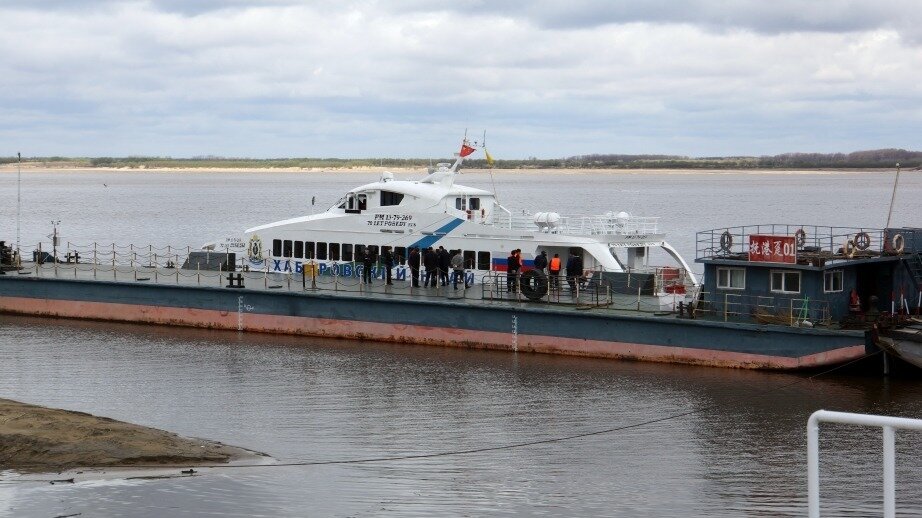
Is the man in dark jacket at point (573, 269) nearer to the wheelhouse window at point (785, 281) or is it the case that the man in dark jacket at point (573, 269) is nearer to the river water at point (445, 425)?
the river water at point (445, 425)

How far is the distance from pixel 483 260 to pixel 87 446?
46.3ft

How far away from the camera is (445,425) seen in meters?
19.8

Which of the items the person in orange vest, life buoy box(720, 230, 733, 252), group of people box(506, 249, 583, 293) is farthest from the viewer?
group of people box(506, 249, 583, 293)

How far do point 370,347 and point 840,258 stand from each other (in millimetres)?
10425

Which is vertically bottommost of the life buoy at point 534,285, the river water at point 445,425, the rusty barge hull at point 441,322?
the river water at point 445,425

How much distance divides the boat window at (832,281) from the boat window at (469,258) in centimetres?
867

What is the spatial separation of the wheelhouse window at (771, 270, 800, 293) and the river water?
1.79 m

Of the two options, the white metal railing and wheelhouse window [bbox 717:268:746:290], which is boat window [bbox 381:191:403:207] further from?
the white metal railing

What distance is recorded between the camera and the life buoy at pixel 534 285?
26672 mm

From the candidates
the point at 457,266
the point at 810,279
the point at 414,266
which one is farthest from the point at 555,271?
the point at 810,279

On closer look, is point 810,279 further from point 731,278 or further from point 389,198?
point 389,198

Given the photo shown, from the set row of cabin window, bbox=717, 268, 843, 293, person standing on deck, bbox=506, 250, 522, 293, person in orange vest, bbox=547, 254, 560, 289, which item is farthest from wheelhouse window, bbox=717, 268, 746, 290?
person standing on deck, bbox=506, 250, 522, 293

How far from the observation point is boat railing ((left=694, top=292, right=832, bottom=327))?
23.6 meters

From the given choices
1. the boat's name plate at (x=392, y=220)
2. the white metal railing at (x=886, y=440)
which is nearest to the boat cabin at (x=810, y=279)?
the boat's name plate at (x=392, y=220)
